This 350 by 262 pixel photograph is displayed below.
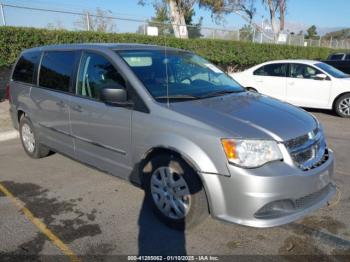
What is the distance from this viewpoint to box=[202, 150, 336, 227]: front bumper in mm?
2914

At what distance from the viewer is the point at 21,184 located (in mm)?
4672

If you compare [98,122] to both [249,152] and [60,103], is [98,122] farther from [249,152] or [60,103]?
[249,152]

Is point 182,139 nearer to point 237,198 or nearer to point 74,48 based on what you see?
point 237,198

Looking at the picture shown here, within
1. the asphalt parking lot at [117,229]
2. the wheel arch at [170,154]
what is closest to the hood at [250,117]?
the wheel arch at [170,154]

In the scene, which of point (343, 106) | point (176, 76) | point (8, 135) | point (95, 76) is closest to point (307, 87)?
point (343, 106)

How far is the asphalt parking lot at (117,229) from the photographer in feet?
10.4

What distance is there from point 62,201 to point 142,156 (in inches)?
49.0

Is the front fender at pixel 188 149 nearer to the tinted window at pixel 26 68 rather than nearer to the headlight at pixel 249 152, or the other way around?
the headlight at pixel 249 152

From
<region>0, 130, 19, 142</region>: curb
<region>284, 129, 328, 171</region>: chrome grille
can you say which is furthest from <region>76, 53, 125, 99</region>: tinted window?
<region>0, 130, 19, 142</region>: curb

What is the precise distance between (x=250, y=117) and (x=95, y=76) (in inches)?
74.1

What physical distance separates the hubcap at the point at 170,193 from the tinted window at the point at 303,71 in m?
7.00

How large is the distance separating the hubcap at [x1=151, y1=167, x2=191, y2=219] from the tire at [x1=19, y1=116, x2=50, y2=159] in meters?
2.61

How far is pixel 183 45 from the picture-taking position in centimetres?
1634

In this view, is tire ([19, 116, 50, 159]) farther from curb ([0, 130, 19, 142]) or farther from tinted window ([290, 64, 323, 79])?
tinted window ([290, 64, 323, 79])
